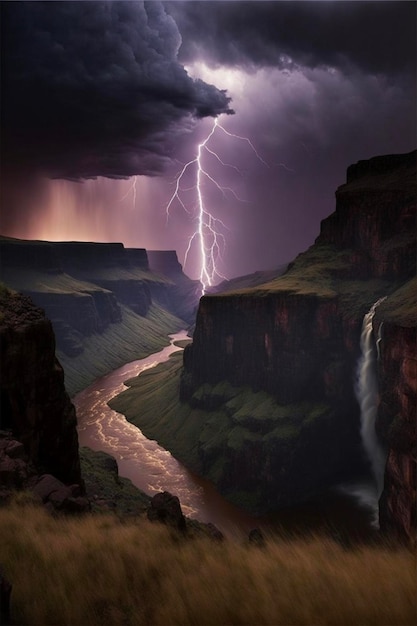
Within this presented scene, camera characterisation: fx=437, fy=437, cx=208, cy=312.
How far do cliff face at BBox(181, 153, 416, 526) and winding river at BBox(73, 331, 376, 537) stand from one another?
4032 mm

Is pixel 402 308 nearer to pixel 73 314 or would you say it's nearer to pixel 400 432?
pixel 400 432

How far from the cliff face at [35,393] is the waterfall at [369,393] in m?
42.1

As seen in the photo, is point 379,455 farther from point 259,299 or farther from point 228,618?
point 228,618

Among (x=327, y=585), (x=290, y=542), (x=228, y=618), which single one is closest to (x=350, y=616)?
(x=327, y=585)

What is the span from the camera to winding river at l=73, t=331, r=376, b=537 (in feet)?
152

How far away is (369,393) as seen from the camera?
56219 mm

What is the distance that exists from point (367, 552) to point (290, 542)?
1.60 meters

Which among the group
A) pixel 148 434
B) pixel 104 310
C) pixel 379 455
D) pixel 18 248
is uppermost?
pixel 18 248

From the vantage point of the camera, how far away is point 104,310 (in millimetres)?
170375

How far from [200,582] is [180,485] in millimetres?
53657

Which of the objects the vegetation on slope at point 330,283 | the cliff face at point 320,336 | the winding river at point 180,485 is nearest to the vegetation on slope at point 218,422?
the cliff face at point 320,336

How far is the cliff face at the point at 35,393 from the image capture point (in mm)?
17438

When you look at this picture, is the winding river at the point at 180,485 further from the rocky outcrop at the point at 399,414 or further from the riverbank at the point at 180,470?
the rocky outcrop at the point at 399,414

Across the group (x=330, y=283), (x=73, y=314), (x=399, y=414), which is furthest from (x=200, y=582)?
(x=73, y=314)
